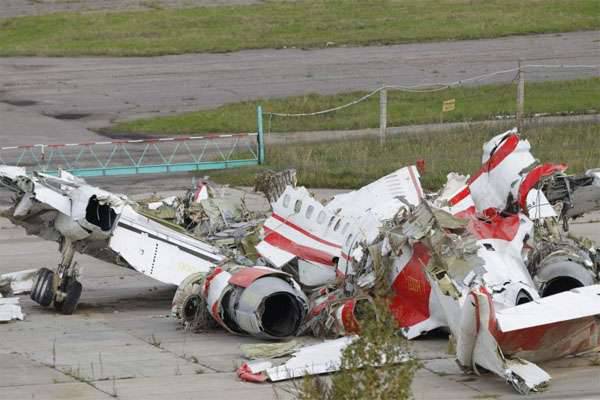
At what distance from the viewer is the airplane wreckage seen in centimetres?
1855

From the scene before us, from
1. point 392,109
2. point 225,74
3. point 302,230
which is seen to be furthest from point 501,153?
point 225,74

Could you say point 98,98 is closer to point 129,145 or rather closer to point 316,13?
point 129,145

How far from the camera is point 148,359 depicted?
66.8ft

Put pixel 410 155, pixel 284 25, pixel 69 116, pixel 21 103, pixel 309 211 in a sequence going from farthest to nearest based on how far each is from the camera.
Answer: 1. pixel 284 25
2. pixel 21 103
3. pixel 69 116
4. pixel 410 155
5. pixel 309 211

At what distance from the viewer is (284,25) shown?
63.0 meters

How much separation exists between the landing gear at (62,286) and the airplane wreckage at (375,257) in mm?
25

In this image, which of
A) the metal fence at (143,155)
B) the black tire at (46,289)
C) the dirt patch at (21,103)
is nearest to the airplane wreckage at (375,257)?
the black tire at (46,289)

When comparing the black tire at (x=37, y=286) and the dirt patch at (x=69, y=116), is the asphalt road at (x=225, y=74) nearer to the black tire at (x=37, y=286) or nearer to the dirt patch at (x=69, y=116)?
the dirt patch at (x=69, y=116)

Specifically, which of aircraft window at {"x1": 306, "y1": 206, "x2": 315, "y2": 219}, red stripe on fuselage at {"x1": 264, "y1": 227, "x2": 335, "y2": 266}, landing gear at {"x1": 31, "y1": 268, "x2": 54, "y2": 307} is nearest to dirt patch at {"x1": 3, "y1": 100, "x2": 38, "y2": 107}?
landing gear at {"x1": 31, "y1": 268, "x2": 54, "y2": 307}

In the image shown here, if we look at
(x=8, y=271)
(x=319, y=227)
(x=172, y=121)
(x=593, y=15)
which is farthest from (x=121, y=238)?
(x=593, y=15)

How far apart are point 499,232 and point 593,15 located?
4275cm

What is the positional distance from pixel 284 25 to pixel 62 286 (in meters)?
40.3

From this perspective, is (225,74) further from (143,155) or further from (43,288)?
(43,288)

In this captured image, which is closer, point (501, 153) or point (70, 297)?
point (70, 297)
